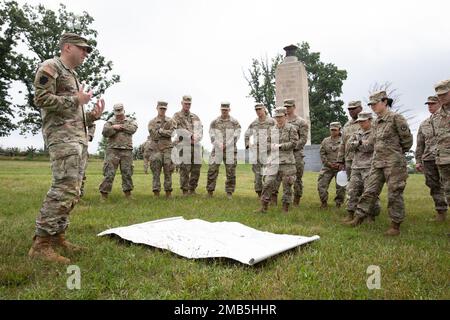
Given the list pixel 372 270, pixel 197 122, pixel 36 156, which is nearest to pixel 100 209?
pixel 197 122

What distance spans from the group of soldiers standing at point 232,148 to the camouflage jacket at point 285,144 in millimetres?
20

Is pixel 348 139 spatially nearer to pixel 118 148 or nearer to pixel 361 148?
pixel 361 148

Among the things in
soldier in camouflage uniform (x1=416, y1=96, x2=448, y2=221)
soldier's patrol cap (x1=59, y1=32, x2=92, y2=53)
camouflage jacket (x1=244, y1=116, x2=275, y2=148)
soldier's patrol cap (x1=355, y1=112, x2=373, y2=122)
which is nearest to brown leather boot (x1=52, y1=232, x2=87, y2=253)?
soldier's patrol cap (x1=59, y1=32, x2=92, y2=53)

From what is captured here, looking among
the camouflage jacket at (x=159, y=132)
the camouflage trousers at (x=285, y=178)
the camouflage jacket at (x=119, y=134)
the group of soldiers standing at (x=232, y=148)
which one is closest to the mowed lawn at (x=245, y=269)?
the group of soldiers standing at (x=232, y=148)

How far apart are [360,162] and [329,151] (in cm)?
154

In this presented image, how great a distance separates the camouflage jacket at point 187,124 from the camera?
348 inches

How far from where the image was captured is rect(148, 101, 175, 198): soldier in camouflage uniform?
27.7 feet

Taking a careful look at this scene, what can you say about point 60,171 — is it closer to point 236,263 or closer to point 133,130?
point 236,263

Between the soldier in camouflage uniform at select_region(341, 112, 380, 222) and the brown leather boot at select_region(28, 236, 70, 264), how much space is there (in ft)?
15.2

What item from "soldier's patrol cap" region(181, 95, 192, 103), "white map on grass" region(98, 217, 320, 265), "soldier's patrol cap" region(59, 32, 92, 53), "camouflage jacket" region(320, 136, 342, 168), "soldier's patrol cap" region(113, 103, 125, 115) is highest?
"soldier's patrol cap" region(181, 95, 192, 103)

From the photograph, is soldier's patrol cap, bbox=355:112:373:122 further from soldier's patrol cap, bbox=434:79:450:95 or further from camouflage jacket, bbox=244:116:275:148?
camouflage jacket, bbox=244:116:275:148

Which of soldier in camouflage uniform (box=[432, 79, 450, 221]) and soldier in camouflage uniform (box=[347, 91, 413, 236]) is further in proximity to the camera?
soldier in camouflage uniform (box=[347, 91, 413, 236])

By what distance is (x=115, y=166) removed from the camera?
7918 millimetres
